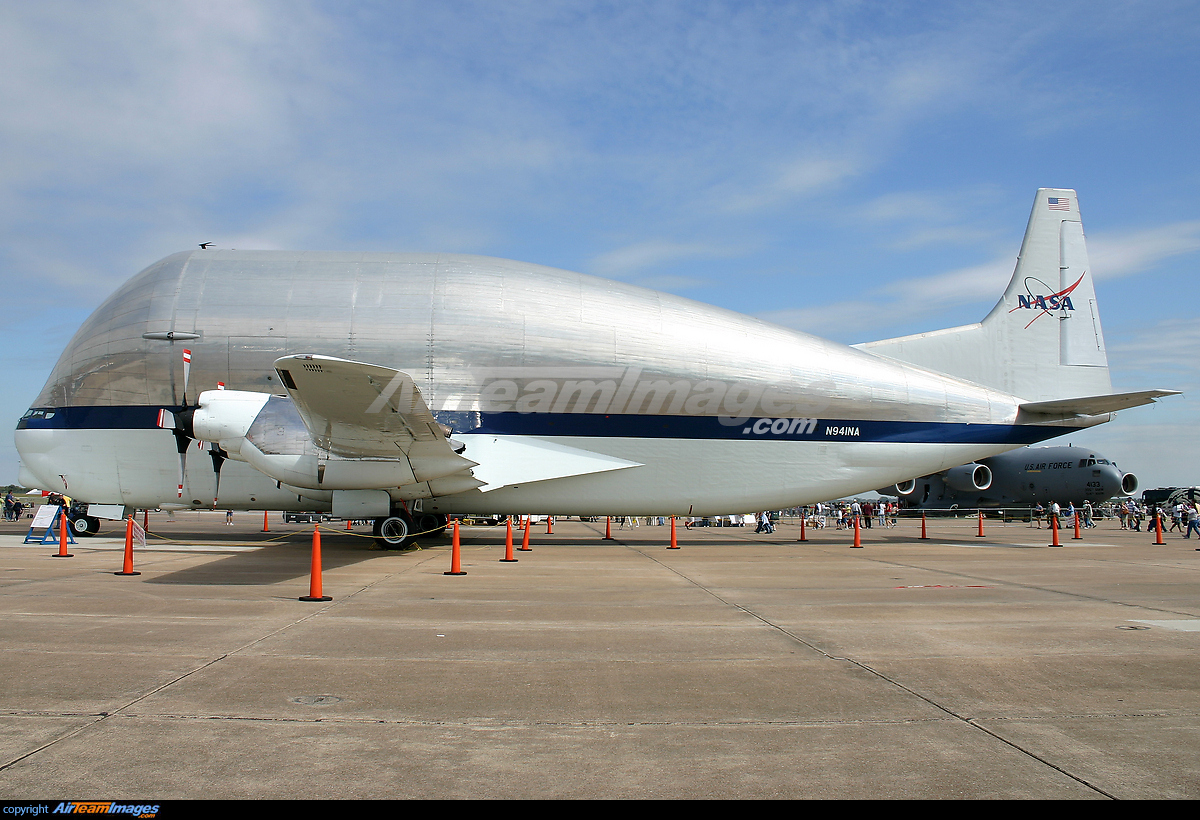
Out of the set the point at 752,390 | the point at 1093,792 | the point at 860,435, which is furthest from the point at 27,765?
the point at 860,435

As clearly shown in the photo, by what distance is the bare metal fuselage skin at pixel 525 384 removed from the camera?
1698 cm

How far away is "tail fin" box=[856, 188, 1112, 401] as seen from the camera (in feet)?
65.4

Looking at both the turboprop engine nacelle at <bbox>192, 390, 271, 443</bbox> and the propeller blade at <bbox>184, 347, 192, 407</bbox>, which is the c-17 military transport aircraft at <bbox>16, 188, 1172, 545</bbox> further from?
the turboprop engine nacelle at <bbox>192, 390, 271, 443</bbox>

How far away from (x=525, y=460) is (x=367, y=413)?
190 inches

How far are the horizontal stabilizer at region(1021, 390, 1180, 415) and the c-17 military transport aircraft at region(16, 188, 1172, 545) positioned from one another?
87 millimetres

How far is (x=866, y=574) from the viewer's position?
12.9m

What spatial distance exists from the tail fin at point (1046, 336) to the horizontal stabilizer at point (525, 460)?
8.51 metres

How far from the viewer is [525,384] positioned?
1706 cm

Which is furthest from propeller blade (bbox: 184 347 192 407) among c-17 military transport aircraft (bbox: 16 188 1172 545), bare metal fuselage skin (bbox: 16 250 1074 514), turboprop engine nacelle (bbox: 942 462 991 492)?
turboprop engine nacelle (bbox: 942 462 991 492)

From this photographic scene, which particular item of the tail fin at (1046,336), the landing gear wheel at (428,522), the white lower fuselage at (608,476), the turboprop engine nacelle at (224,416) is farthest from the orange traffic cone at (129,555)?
the tail fin at (1046,336)

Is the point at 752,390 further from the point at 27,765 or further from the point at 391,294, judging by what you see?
the point at 27,765

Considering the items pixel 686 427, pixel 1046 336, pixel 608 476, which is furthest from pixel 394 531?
pixel 1046 336

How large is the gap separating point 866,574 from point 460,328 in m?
10.2

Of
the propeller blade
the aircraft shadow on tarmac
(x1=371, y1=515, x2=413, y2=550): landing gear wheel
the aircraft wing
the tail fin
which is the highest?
the tail fin
